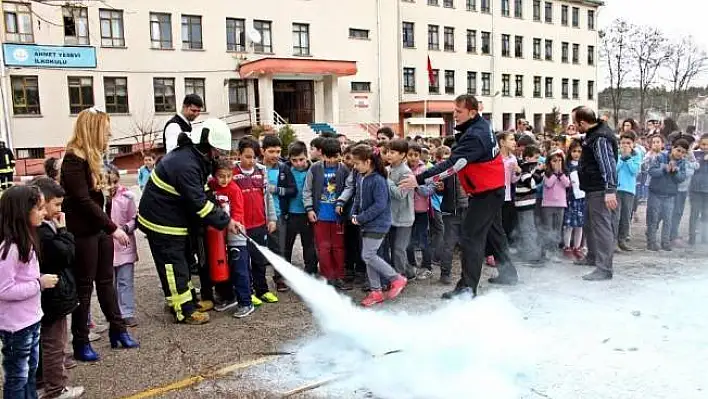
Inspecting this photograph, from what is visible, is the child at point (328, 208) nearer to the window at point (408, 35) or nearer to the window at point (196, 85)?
the window at point (196, 85)

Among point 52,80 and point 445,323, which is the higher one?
point 52,80

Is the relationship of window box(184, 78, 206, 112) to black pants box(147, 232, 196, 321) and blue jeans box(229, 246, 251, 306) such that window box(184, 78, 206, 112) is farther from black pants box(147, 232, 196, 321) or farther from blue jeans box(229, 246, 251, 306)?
black pants box(147, 232, 196, 321)

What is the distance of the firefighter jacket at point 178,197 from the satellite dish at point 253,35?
101 ft

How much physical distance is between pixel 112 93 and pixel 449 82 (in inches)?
1009

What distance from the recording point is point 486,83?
159 feet

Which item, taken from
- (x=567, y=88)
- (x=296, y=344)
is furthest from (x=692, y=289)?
(x=567, y=88)

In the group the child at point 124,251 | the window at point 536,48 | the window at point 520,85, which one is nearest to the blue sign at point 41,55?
the child at point 124,251

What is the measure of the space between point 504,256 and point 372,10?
115ft

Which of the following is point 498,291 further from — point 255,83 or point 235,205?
point 255,83

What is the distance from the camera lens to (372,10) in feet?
129

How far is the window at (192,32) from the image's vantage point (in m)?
33.4

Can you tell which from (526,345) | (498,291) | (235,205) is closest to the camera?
(526,345)

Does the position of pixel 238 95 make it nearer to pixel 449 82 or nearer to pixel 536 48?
pixel 449 82

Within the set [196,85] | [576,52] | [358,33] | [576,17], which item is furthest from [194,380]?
[576,17]
